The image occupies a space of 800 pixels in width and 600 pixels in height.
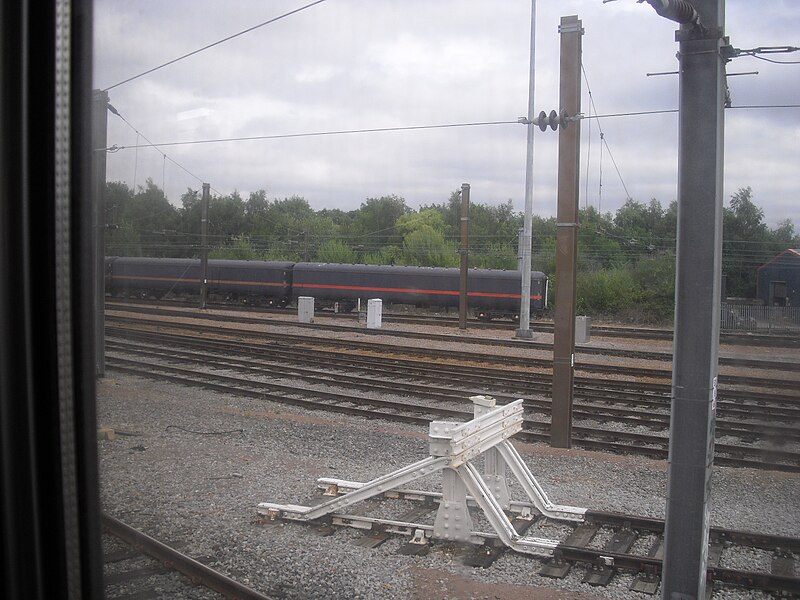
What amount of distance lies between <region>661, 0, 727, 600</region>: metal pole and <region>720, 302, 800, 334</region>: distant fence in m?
1.37

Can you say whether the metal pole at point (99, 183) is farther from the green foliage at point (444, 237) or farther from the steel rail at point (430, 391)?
the steel rail at point (430, 391)

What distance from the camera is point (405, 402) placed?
11656 mm

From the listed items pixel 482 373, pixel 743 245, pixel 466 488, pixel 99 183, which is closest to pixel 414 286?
pixel 482 373

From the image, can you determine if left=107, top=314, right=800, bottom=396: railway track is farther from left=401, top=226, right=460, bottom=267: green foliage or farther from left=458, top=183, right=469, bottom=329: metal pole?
left=401, top=226, right=460, bottom=267: green foliage

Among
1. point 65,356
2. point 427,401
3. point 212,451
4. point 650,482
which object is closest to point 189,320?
point 427,401

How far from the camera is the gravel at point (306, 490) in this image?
4652mm

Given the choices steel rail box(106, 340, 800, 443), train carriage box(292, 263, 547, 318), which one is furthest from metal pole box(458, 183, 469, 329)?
steel rail box(106, 340, 800, 443)

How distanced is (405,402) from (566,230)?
14.0ft

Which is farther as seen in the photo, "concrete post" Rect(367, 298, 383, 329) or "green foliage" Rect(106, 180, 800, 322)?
"concrete post" Rect(367, 298, 383, 329)

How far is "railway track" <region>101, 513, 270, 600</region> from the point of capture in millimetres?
3850

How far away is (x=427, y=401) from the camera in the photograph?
11.7m

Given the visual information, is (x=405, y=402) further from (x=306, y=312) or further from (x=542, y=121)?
(x=306, y=312)

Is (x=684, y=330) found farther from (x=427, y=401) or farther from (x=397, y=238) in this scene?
(x=397, y=238)

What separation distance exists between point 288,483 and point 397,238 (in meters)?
26.8
